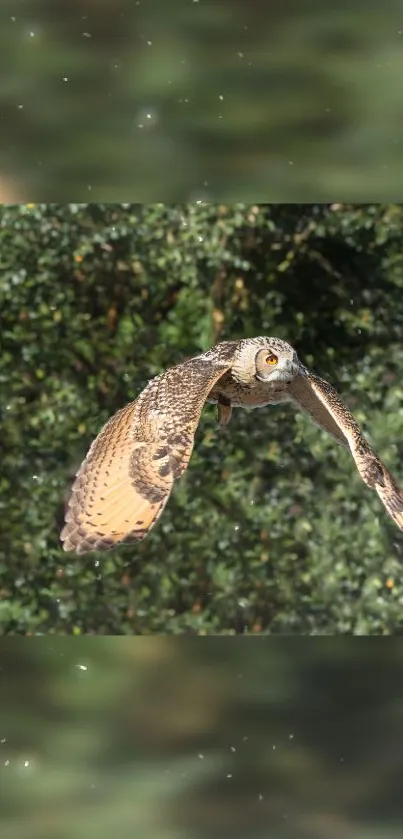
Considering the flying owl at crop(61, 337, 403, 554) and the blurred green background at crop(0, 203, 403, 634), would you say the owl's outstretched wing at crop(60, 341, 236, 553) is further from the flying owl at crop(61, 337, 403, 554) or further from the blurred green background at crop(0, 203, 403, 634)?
the blurred green background at crop(0, 203, 403, 634)

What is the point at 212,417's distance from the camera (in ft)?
9.37

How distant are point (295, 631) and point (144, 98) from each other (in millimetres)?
1166

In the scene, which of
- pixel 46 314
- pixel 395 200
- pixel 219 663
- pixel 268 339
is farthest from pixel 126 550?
pixel 268 339

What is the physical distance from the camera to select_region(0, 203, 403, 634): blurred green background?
284cm

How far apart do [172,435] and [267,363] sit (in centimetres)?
21

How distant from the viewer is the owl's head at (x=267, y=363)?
175 centimetres

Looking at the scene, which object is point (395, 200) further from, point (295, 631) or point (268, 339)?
point (268, 339)

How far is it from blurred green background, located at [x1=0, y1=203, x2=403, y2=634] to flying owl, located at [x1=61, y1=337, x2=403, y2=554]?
97 cm

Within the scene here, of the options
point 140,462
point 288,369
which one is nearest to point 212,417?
point 288,369

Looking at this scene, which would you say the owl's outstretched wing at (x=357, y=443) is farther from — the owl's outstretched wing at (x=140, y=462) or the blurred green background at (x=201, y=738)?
the blurred green background at (x=201, y=738)

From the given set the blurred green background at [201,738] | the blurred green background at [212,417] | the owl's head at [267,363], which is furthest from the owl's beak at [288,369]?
the blurred green background at [212,417]

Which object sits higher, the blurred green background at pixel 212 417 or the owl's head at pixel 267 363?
the owl's head at pixel 267 363

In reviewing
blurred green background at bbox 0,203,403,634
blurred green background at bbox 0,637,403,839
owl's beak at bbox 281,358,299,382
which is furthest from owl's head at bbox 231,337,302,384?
blurred green background at bbox 0,203,403,634

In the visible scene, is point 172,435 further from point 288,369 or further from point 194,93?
point 194,93
